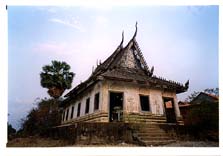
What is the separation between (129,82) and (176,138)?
3.03 m

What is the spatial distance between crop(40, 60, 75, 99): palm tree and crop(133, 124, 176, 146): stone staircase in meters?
10.3

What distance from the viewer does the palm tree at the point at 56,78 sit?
16469mm

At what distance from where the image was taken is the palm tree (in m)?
16.5

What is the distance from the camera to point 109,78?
8859 mm

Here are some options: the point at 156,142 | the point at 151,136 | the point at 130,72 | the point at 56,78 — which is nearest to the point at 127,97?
the point at 130,72

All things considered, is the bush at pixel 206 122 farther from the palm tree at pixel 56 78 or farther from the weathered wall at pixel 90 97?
the palm tree at pixel 56 78

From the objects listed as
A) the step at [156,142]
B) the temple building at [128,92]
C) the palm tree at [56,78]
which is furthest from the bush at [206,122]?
the palm tree at [56,78]

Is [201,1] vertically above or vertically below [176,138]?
above

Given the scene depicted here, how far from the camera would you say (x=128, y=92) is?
9.42 m

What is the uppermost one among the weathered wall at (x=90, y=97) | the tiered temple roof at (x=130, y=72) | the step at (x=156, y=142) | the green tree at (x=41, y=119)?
the tiered temple roof at (x=130, y=72)

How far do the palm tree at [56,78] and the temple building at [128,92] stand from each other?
478 cm
